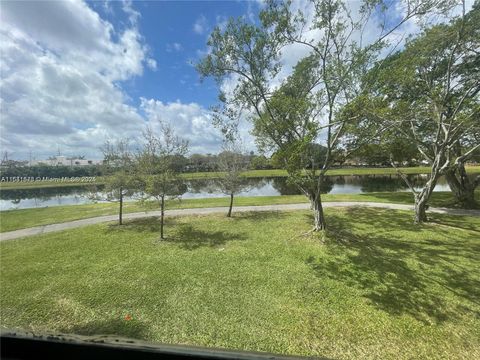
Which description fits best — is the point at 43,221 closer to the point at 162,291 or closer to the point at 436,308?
the point at 162,291

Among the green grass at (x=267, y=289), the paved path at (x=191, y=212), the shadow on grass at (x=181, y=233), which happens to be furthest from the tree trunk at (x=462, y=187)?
the shadow on grass at (x=181, y=233)

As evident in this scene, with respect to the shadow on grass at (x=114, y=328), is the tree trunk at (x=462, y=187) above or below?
above

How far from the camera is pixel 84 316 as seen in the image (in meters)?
5.44

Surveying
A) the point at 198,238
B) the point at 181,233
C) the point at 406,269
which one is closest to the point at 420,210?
the point at 406,269

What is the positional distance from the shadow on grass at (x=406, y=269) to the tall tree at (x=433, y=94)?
10.6ft

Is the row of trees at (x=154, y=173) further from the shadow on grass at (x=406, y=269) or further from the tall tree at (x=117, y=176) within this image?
the shadow on grass at (x=406, y=269)

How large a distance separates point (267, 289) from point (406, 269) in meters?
4.05

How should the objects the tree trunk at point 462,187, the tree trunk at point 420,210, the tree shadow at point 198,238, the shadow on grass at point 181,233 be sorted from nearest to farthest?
the tree shadow at point 198,238 → the shadow on grass at point 181,233 → the tree trunk at point 420,210 → the tree trunk at point 462,187

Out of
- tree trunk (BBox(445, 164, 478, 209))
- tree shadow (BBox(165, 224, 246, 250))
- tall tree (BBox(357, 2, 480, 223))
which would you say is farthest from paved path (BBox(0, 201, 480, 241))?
tree shadow (BBox(165, 224, 246, 250))

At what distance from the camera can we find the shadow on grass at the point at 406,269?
543 cm

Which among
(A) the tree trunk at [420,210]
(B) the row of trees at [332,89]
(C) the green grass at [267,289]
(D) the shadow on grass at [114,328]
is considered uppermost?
(B) the row of trees at [332,89]

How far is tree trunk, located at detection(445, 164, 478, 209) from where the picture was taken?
14438mm

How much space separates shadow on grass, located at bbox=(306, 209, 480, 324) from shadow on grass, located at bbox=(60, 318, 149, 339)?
463 cm

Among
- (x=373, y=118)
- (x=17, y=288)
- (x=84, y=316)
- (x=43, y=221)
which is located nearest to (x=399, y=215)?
(x=373, y=118)
